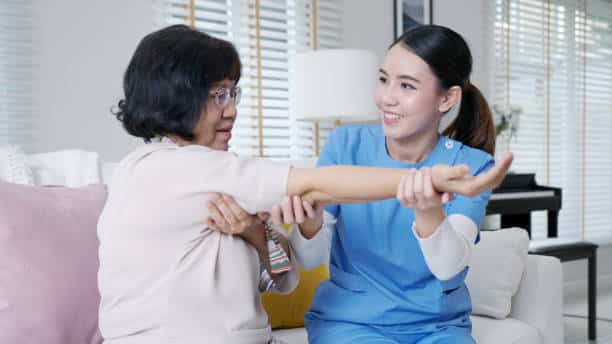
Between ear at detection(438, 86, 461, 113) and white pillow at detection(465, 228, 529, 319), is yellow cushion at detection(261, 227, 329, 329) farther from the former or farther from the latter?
ear at detection(438, 86, 461, 113)

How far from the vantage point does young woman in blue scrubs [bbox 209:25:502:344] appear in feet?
4.82

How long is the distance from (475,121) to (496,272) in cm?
56

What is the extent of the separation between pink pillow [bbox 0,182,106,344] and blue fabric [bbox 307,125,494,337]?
1.79 ft

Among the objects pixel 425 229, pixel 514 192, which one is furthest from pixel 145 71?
pixel 514 192

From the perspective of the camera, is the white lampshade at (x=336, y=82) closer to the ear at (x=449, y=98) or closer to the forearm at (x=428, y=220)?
the ear at (x=449, y=98)

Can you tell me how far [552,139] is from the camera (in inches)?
213

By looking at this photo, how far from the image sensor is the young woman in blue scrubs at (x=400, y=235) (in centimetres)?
147

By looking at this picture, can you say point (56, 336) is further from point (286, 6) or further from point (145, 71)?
point (286, 6)

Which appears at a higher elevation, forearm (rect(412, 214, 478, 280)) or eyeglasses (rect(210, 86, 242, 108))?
eyeglasses (rect(210, 86, 242, 108))

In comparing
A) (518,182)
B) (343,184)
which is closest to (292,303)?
(343,184)

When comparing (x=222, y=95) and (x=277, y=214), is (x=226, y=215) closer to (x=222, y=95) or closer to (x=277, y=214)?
(x=277, y=214)

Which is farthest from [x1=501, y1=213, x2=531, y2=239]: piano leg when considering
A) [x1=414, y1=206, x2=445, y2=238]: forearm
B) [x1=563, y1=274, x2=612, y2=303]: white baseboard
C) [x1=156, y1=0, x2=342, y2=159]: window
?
[x1=414, y1=206, x2=445, y2=238]: forearm

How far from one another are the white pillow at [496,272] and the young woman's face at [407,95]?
28.8 inches

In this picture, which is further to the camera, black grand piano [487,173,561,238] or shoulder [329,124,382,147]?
black grand piano [487,173,561,238]
